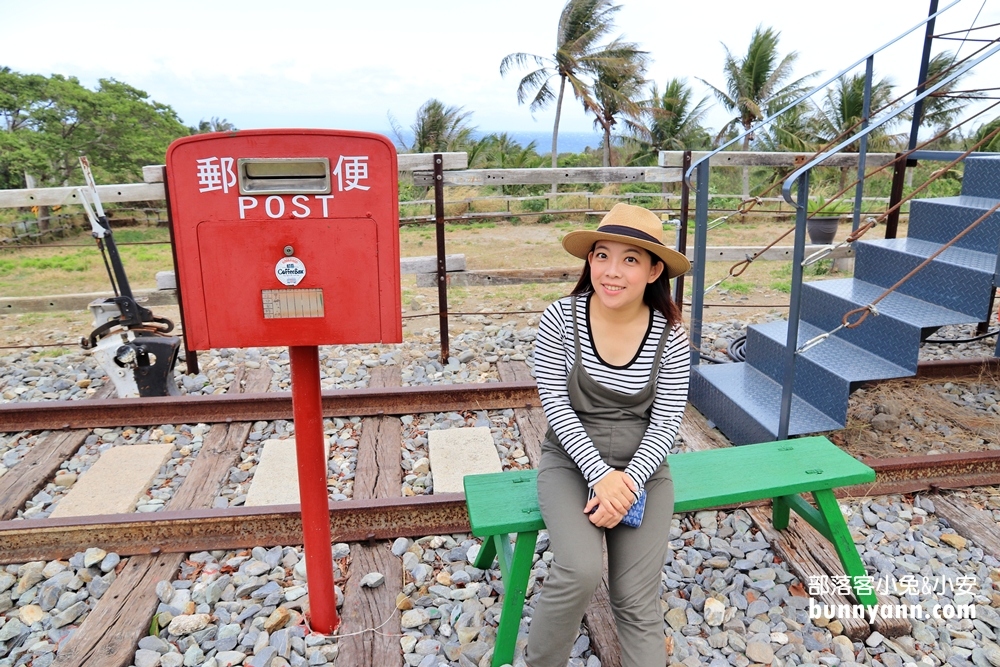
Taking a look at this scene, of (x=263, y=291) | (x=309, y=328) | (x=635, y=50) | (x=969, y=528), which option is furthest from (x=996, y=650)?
(x=635, y=50)

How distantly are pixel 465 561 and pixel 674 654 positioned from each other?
0.93 meters

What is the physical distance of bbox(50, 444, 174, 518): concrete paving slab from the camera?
348cm

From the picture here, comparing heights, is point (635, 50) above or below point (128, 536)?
above

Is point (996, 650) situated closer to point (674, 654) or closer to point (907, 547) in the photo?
point (907, 547)

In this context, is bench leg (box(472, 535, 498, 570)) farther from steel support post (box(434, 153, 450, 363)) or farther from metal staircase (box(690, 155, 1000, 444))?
steel support post (box(434, 153, 450, 363))

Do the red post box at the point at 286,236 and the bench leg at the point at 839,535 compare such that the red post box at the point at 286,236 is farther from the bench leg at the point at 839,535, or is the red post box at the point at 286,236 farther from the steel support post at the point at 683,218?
the steel support post at the point at 683,218

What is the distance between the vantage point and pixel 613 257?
2.29 m

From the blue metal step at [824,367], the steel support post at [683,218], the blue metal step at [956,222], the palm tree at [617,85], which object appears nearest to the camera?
the blue metal step at [824,367]

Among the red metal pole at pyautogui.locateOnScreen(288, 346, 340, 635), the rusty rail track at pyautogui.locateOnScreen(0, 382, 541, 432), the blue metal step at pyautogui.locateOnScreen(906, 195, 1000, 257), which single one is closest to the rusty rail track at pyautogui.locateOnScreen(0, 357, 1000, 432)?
the rusty rail track at pyautogui.locateOnScreen(0, 382, 541, 432)

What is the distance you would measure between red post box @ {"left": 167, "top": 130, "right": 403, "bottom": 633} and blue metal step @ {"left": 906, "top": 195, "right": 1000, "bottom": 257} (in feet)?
11.9

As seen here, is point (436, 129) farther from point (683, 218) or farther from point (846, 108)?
point (683, 218)

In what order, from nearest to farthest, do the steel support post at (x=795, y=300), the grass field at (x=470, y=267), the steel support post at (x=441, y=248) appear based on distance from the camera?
1. the steel support post at (x=795, y=300)
2. the steel support post at (x=441, y=248)
3. the grass field at (x=470, y=267)

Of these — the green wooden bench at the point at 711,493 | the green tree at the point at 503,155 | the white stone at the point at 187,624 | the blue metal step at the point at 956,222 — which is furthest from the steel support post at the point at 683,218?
the green tree at the point at 503,155

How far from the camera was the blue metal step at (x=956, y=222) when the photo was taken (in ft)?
13.4
